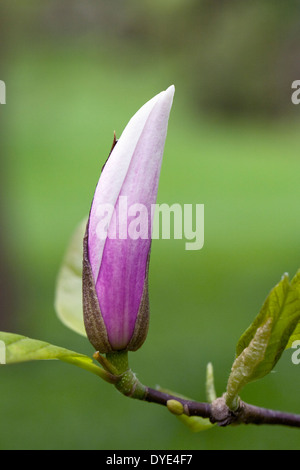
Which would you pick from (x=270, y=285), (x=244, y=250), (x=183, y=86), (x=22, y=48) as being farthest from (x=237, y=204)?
(x=22, y=48)

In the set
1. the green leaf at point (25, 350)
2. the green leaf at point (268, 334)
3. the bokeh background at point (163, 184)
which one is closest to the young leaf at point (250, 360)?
the green leaf at point (268, 334)

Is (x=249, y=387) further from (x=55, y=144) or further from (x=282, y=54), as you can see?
(x=282, y=54)

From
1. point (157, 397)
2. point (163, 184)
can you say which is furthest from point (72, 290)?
point (163, 184)

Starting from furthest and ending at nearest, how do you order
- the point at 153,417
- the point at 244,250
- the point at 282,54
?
the point at 282,54 < the point at 244,250 < the point at 153,417

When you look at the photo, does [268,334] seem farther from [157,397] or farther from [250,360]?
[157,397]

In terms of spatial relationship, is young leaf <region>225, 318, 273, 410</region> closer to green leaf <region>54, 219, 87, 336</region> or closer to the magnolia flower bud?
the magnolia flower bud

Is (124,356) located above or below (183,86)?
below
